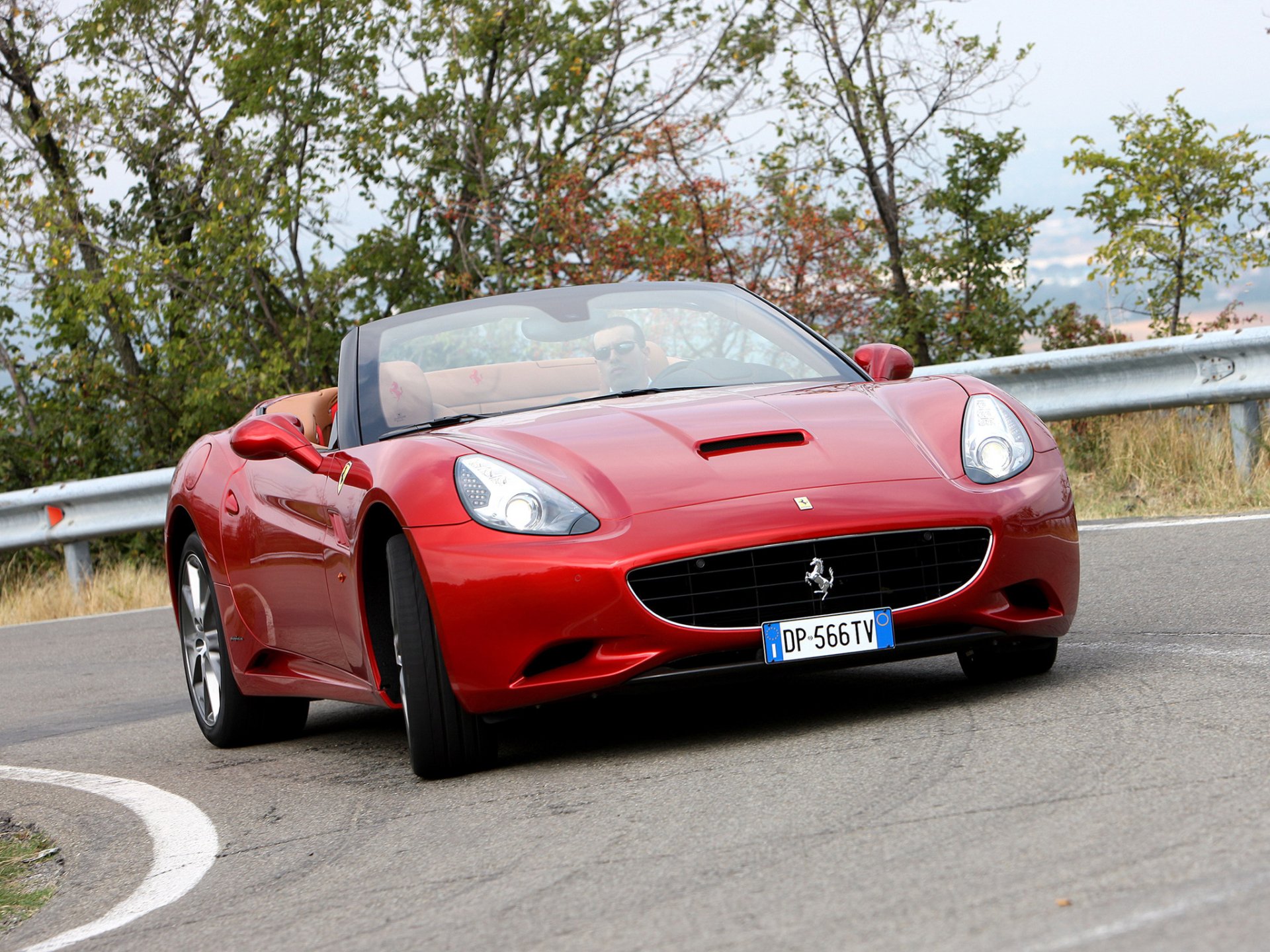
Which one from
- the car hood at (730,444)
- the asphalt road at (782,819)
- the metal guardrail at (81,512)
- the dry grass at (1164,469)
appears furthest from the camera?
the metal guardrail at (81,512)

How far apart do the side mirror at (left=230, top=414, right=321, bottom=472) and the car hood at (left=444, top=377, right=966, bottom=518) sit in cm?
51

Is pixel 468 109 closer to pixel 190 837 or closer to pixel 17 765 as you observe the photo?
pixel 17 765

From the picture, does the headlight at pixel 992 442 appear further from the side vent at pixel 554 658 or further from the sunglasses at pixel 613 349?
the sunglasses at pixel 613 349

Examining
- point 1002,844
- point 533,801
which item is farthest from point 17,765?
point 1002,844

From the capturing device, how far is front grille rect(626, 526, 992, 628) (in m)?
4.50

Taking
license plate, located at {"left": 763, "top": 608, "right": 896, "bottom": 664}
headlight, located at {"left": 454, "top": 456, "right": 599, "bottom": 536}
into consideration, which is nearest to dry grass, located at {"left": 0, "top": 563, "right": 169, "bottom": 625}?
headlight, located at {"left": 454, "top": 456, "right": 599, "bottom": 536}

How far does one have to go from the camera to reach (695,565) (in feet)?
14.8

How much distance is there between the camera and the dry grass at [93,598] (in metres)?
12.2

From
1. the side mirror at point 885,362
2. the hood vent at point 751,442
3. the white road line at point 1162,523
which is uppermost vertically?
the side mirror at point 885,362

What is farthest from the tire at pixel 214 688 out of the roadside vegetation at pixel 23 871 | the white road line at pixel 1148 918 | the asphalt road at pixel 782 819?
the white road line at pixel 1148 918

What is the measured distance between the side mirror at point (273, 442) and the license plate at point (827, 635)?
1.61m

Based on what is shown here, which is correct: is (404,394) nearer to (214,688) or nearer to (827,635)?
(214,688)

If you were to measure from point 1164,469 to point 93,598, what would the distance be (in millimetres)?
7136

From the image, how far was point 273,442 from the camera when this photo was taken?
209 inches
